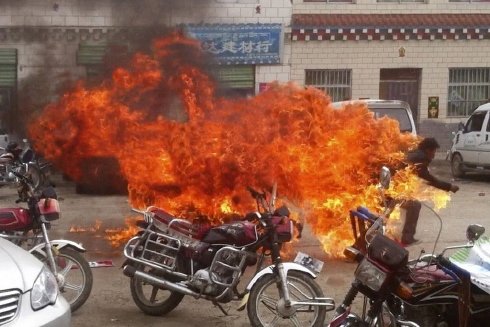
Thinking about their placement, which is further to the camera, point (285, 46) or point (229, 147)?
point (285, 46)

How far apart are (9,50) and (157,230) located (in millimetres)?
8832

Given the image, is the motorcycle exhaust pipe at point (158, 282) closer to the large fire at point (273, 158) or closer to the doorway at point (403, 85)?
the large fire at point (273, 158)

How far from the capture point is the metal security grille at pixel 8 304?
164 inches

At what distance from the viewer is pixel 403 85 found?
22.9 m

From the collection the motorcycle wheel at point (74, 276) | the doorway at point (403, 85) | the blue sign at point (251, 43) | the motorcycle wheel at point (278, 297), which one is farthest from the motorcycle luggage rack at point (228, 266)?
the doorway at point (403, 85)

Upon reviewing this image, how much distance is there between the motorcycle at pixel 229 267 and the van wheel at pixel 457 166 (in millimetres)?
12841

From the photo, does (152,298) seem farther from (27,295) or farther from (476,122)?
(476,122)

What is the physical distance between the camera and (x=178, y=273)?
233 inches

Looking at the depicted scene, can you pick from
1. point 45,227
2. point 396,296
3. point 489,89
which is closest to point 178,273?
point 45,227

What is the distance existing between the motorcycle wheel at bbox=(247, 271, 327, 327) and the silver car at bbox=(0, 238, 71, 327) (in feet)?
5.07

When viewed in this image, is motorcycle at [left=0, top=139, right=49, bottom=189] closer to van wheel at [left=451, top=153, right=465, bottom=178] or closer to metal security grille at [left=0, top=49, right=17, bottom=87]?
metal security grille at [left=0, top=49, right=17, bottom=87]

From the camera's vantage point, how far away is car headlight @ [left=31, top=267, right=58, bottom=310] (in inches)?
172

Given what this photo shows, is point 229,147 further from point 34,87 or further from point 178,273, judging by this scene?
point 34,87

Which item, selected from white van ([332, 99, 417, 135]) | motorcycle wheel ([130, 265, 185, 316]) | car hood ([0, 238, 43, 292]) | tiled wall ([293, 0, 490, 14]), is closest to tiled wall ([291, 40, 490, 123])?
tiled wall ([293, 0, 490, 14])
